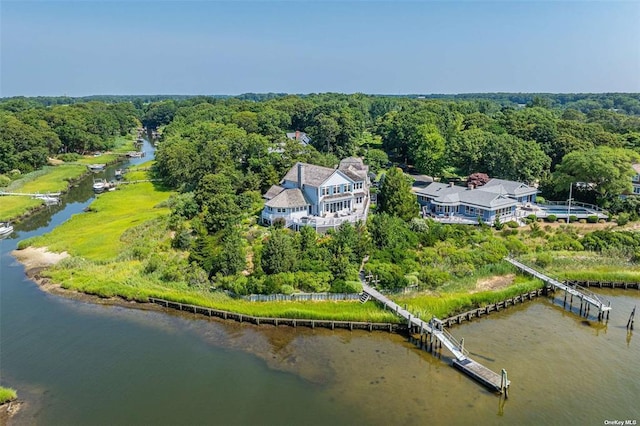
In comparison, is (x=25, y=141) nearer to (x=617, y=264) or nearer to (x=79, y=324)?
(x=79, y=324)

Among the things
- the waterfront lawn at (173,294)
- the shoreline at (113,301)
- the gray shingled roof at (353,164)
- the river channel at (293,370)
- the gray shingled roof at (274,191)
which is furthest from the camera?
the gray shingled roof at (353,164)

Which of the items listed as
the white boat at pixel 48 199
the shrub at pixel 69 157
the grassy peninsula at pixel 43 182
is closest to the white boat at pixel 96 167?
the grassy peninsula at pixel 43 182

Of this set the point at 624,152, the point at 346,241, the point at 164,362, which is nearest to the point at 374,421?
the point at 164,362

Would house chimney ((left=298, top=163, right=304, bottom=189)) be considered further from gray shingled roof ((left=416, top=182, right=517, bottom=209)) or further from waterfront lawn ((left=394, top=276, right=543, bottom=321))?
waterfront lawn ((left=394, top=276, right=543, bottom=321))

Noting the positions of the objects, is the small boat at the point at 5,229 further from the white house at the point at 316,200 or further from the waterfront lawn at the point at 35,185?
the white house at the point at 316,200

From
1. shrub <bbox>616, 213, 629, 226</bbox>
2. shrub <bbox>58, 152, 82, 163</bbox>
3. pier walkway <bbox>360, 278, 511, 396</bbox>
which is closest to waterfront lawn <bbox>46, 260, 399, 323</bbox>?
pier walkway <bbox>360, 278, 511, 396</bbox>
